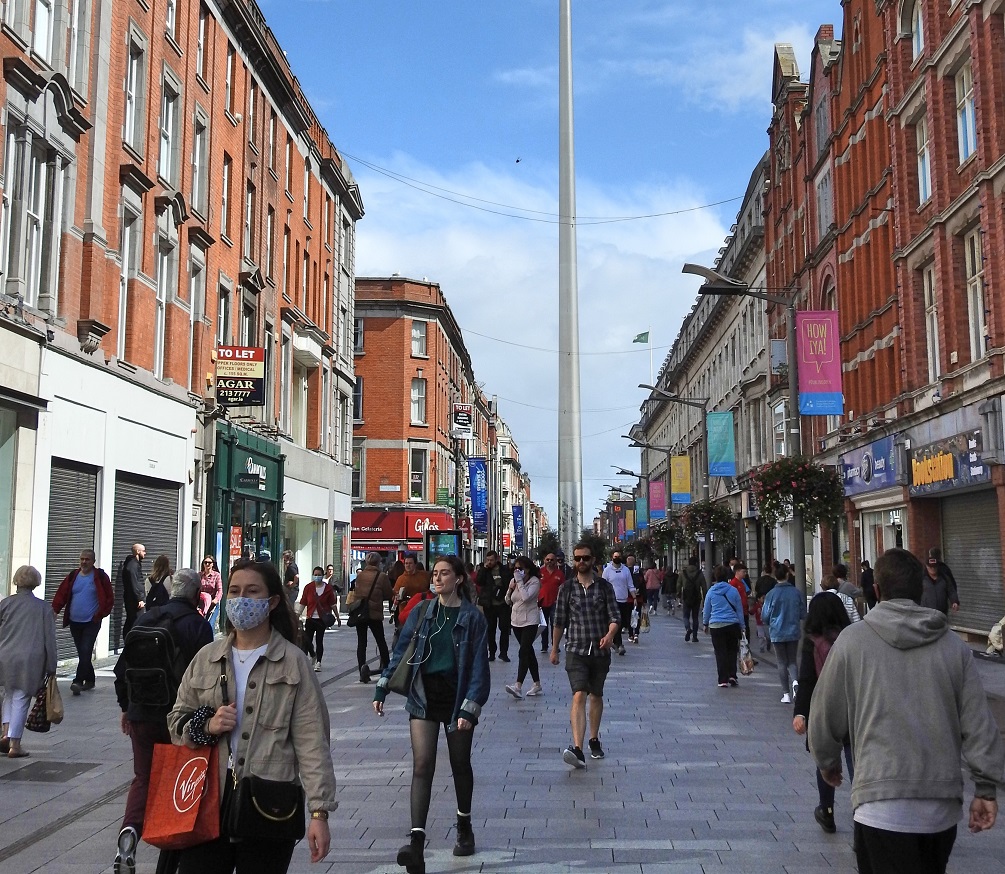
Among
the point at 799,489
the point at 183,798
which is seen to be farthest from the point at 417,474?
the point at 183,798

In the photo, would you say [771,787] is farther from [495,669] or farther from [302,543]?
[302,543]

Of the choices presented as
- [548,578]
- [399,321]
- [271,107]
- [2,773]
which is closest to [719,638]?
[548,578]

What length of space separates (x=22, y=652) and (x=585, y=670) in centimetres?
485

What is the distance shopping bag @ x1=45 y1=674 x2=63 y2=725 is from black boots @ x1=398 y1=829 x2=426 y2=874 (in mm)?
4611

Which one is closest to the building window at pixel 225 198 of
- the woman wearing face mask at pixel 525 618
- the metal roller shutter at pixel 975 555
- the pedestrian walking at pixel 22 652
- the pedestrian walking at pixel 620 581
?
the pedestrian walking at pixel 620 581

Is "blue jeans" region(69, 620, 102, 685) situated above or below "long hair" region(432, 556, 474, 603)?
below

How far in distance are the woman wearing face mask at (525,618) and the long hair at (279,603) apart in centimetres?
1084

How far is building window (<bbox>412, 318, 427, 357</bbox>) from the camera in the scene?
60.9 meters

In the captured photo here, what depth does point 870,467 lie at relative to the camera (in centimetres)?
2791

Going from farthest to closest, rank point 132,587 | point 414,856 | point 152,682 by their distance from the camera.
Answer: point 132,587, point 414,856, point 152,682

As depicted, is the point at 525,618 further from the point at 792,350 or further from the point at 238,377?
the point at 238,377

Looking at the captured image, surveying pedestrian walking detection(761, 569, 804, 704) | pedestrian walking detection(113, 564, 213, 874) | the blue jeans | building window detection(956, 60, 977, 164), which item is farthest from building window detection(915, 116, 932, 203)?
pedestrian walking detection(113, 564, 213, 874)

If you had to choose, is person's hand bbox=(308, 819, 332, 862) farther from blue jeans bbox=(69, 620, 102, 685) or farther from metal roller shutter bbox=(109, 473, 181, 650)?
metal roller shutter bbox=(109, 473, 181, 650)

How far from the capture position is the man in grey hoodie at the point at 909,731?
402 centimetres
